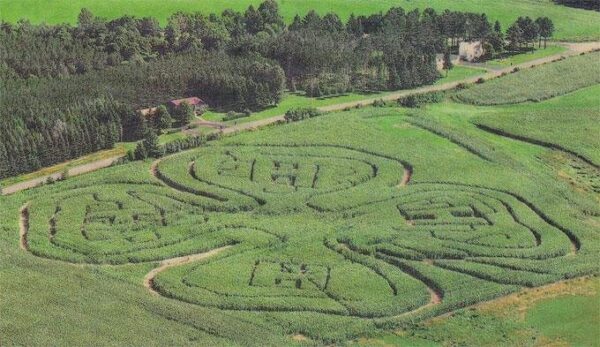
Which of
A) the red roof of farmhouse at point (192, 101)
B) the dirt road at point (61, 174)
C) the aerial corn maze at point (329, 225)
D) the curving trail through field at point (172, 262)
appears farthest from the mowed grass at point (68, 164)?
the curving trail through field at point (172, 262)

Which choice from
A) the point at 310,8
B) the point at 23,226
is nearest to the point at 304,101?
the point at 23,226

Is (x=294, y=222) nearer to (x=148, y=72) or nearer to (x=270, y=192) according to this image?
A: (x=270, y=192)

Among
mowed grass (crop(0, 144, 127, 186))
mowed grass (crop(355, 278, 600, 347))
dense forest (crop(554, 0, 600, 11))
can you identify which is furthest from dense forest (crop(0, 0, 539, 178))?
mowed grass (crop(355, 278, 600, 347))

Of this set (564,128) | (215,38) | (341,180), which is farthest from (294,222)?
(215,38)

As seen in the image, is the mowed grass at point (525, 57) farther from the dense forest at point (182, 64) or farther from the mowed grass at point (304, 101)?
the mowed grass at point (304, 101)

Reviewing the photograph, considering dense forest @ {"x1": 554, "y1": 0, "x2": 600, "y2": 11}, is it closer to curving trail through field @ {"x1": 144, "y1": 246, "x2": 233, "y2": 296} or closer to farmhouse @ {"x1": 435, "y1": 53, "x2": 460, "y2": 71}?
farmhouse @ {"x1": 435, "y1": 53, "x2": 460, "y2": 71}
